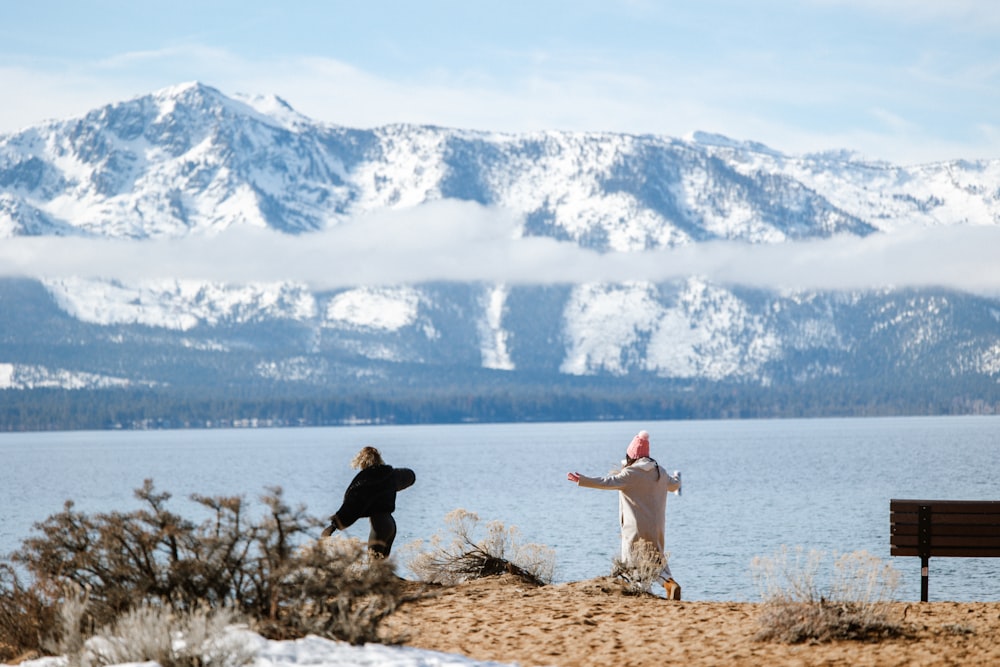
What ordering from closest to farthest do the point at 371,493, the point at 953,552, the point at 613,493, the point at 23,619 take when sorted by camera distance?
the point at 23,619 → the point at 953,552 → the point at 371,493 → the point at 613,493

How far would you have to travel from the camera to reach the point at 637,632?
39.1 ft

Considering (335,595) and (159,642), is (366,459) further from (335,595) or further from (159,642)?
(159,642)

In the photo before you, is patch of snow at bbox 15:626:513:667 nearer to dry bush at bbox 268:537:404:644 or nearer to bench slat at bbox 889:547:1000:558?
dry bush at bbox 268:537:404:644

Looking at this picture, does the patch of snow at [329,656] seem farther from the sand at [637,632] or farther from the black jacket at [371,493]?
the black jacket at [371,493]

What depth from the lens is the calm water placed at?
3488 cm

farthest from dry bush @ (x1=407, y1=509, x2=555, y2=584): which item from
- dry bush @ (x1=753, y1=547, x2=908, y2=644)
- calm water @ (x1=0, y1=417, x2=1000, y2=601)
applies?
dry bush @ (x1=753, y1=547, x2=908, y2=644)

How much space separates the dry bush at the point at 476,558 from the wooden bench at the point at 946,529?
436 cm

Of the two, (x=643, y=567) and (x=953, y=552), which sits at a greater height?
(x=953, y=552)

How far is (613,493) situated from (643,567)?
50.2 m

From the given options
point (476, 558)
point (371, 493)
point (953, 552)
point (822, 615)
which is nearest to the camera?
point (822, 615)

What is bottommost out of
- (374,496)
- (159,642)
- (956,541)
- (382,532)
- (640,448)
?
(159,642)

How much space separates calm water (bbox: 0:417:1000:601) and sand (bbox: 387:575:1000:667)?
3267mm

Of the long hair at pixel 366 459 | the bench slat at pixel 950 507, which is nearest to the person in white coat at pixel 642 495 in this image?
the long hair at pixel 366 459

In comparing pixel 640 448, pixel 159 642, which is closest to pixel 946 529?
pixel 640 448
